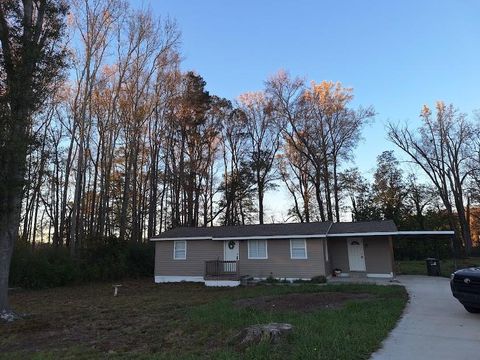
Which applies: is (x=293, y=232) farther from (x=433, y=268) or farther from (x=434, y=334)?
(x=434, y=334)

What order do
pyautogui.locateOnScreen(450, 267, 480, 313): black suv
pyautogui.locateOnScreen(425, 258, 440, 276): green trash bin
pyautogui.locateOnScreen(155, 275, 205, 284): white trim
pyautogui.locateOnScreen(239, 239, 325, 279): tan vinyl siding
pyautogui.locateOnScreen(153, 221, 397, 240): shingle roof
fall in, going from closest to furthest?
pyautogui.locateOnScreen(450, 267, 480, 313): black suv, pyautogui.locateOnScreen(239, 239, 325, 279): tan vinyl siding, pyautogui.locateOnScreen(153, 221, 397, 240): shingle roof, pyautogui.locateOnScreen(425, 258, 440, 276): green trash bin, pyautogui.locateOnScreen(155, 275, 205, 284): white trim

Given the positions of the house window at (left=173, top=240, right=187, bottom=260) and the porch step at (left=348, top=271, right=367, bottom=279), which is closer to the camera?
the porch step at (left=348, top=271, right=367, bottom=279)

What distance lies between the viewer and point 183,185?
31.7m

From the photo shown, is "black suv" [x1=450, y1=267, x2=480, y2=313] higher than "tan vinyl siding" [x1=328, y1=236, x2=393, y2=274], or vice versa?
"tan vinyl siding" [x1=328, y1=236, x2=393, y2=274]

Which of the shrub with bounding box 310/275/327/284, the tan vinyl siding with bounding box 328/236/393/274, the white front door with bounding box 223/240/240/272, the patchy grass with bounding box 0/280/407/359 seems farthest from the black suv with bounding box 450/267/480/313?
the white front door with bounding box 223/240/240/272

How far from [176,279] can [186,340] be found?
48.3 feet

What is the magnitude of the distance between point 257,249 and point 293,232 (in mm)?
2214

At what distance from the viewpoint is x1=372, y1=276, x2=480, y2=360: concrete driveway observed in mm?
5668

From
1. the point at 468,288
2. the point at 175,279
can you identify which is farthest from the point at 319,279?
the point at 468,288

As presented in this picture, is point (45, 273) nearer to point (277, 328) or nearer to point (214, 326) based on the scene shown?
point (214, 326)

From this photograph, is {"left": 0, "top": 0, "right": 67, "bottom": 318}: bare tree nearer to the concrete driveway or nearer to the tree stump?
the tree stump

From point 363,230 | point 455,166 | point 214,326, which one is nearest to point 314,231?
point 363,230

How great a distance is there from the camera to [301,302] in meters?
11.2

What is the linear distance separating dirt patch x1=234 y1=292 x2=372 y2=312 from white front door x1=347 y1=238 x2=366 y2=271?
7.86m
